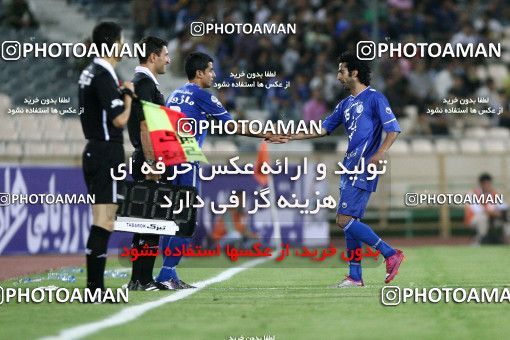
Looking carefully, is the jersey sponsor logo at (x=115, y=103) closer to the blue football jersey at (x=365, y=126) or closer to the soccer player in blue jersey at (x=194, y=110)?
the soccer player in blue jersey at (x=194, y=110)

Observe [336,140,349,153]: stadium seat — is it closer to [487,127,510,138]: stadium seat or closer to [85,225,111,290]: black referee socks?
[487,127,510,138]: stadium seat

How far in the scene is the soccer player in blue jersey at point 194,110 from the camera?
1126 cm

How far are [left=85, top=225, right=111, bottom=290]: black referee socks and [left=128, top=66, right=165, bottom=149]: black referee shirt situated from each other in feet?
4.95

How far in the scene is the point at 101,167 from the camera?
9.26m

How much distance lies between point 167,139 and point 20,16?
10.4 m

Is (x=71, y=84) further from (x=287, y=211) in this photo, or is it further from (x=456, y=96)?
(x=456, y=96)

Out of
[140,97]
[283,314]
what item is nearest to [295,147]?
[140,97]

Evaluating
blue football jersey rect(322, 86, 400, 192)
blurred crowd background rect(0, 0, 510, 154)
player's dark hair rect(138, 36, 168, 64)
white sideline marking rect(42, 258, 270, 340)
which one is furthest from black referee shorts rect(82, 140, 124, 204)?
blurred crowd background rect(0, 0, 510, 154)

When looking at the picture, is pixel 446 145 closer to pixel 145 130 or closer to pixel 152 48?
pixel 152 48

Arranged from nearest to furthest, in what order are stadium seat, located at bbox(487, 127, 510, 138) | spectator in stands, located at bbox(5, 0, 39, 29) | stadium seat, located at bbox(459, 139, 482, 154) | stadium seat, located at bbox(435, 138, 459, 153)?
spectator in stands, located at bbox(5, 0, 39, 29), stadium seat, located at bbox(487, 127, 510, 138), stadium seat, located at bbox(459, 139, 482, 154), stadium seat, located at bbox(435, 138, 459, 153)

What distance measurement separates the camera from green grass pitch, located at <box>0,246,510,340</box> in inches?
293

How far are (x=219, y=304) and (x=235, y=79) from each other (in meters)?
11.9

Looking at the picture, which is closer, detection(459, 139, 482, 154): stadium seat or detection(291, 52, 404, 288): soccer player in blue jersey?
detection(291, 52, 404, 288): soccer player in blue jersey

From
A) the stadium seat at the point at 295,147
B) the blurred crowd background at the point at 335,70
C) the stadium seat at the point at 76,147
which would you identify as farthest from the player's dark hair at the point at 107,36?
the stadium seat at the point at 295,147
